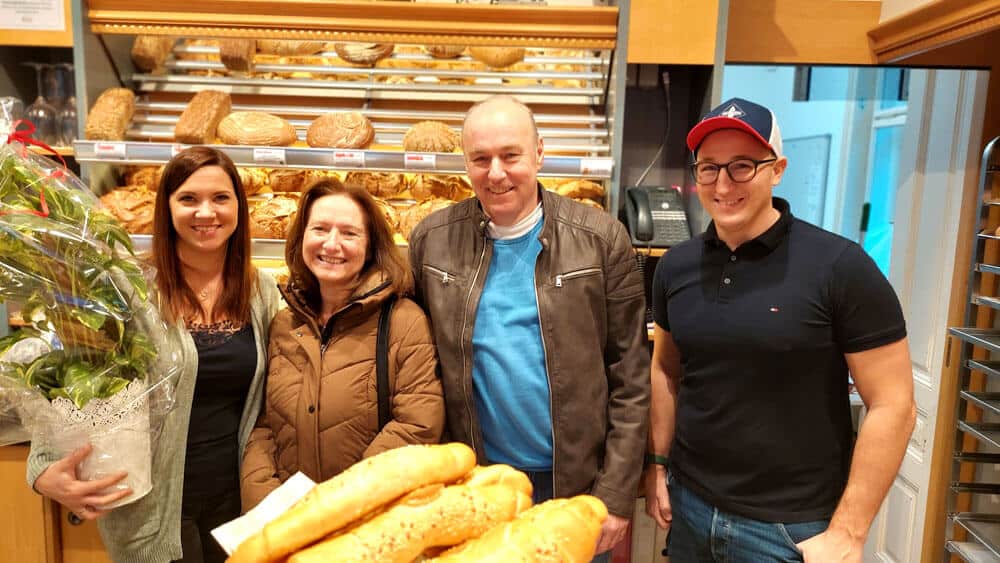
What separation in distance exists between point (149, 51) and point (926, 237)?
3424mm

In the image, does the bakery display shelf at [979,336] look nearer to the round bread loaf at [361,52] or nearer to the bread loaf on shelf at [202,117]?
the round bread loaf at [361,52]

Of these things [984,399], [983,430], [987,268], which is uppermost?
[987,268]

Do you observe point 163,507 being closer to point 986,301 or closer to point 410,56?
point 410,56

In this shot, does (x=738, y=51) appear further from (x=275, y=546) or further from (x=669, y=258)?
(x=275, y=546)

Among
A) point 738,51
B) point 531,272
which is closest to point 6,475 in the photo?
point 531,272

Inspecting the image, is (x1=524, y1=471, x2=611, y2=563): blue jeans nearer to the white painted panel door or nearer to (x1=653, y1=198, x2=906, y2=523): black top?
(x1=653, y1=198, x2=906, y2=523): black top

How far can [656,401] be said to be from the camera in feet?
5.43

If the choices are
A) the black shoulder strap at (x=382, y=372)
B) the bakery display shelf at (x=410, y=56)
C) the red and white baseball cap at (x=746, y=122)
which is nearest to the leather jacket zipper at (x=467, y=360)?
the black shoulder strap at (x=382, y=372)

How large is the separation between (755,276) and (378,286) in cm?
83

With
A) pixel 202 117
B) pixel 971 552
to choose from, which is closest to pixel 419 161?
pixel 202 117

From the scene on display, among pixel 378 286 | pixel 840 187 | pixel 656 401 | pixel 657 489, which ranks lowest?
pixel 657 489

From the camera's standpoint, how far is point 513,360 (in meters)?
1.50

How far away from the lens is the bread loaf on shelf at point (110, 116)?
91.0 inches

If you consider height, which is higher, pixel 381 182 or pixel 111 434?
pixel 381 182
